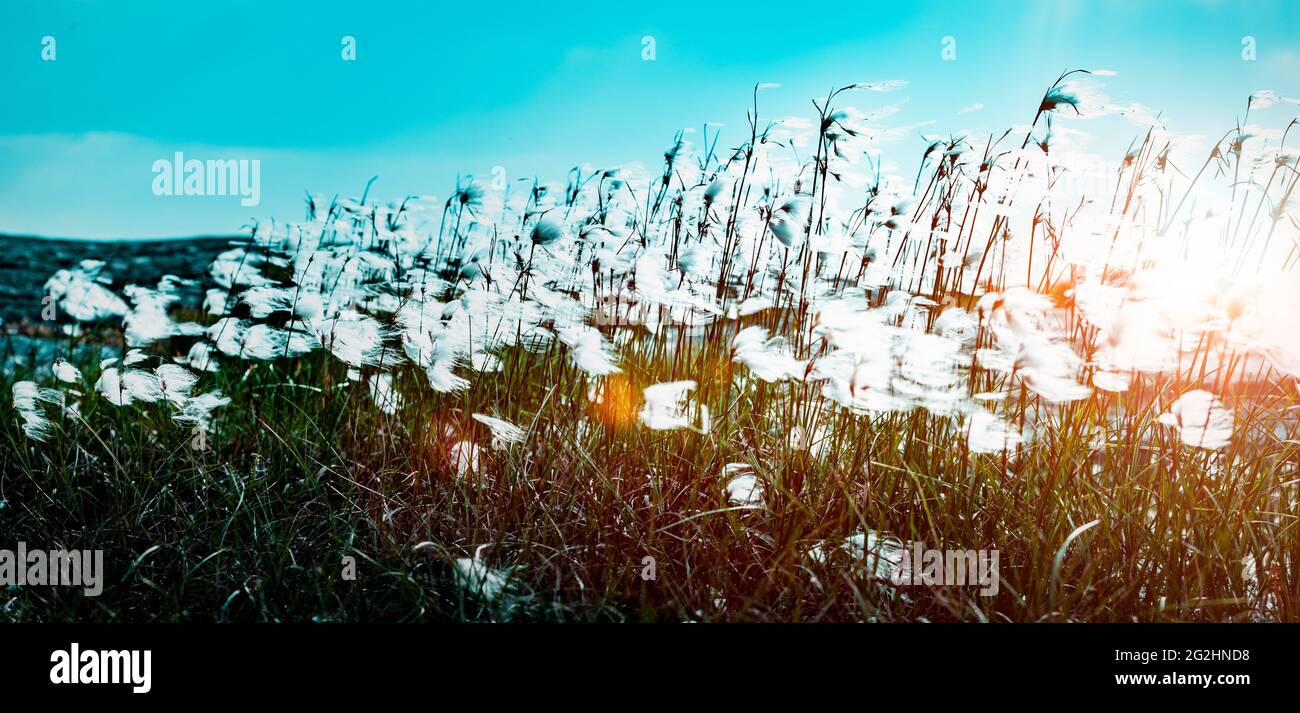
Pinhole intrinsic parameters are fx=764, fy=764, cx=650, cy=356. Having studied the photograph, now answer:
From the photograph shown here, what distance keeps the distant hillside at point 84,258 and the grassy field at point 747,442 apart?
3.20 meters

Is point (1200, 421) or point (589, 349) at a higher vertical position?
point (589, 349)

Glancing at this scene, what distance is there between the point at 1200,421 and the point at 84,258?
6.49 metres

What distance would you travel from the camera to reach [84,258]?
17.8ft

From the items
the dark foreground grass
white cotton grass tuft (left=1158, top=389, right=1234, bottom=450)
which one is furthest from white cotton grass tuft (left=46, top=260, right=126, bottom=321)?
white cotton grass tuft (left=1158, top=389, right=1234, bottom=450)

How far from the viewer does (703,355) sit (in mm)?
2096

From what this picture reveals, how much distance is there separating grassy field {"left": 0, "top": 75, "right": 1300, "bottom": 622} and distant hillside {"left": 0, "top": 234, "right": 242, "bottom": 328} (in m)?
3.20

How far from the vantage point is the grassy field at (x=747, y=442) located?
1.68m

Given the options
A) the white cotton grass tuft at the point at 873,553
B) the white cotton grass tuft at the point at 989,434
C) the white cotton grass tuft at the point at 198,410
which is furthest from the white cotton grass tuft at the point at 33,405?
the white cotton grass tuft at the point at 989,434

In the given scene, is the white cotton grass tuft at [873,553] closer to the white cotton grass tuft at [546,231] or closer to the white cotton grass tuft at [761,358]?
the white cotton grass tuft at [761,358]

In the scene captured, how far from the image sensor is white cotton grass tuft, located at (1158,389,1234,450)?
174cm

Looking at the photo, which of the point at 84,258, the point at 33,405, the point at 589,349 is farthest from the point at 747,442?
the point at 84,258

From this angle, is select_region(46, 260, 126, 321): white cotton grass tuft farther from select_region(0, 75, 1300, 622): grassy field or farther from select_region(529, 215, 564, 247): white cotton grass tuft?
select_region(529, 215, 564, 247): white cotton grass tuft

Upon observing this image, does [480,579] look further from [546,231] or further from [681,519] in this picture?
[546,231]
